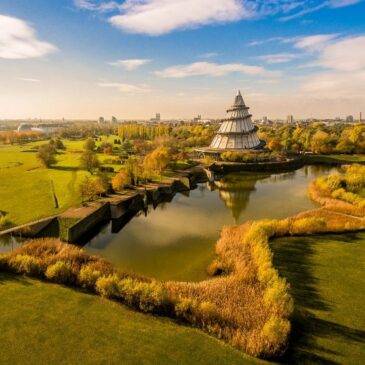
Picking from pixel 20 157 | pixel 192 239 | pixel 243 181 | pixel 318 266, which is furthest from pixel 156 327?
→ pixel 20 157

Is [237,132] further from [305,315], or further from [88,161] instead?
[305,315]

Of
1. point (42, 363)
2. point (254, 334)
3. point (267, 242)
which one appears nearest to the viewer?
point (42, 363)

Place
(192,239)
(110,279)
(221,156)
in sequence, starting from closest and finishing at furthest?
(110,279) → (192,239) → (221,156)

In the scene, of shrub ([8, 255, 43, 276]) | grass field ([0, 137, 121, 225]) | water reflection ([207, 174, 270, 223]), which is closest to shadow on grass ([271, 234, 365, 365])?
water reflection ([207, 174, 270, 223])

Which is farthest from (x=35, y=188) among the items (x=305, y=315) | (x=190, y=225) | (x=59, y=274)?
(x=305, y=315)

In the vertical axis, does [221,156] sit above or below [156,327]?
above

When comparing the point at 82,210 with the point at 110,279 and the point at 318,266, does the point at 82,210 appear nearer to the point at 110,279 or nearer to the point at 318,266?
the point at 110,279
